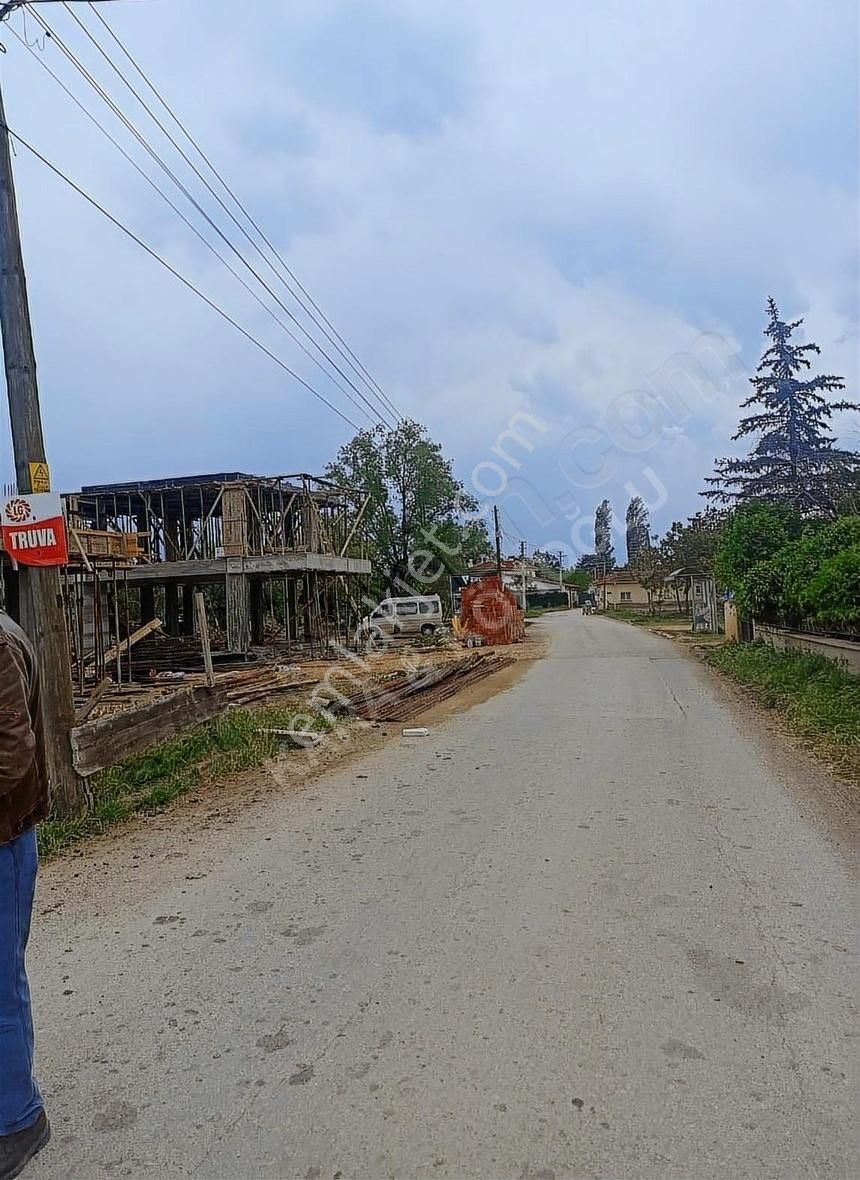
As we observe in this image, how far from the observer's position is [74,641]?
61.1 feet

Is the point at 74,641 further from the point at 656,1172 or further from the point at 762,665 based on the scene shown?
the point at 656,1172

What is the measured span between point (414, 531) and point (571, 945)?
41.0 metres

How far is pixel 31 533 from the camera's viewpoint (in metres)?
6.49

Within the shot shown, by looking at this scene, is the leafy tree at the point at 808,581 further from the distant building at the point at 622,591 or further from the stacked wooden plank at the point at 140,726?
the distant building at the point at 622,591

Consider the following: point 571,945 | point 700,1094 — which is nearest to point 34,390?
point 571,945

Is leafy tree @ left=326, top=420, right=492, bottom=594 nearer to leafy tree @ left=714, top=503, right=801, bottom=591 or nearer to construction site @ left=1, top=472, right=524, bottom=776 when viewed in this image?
construction site @ left=1, top=472, right=524, bottom=776

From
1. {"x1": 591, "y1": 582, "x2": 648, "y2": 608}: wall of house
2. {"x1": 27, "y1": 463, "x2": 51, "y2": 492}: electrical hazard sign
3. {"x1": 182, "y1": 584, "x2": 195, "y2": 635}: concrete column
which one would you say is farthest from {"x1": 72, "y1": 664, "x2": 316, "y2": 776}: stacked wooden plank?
{"x1": 591, "y1": 582, "x2": 648, "y2": 608}: wall of house

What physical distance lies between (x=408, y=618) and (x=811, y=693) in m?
22.3

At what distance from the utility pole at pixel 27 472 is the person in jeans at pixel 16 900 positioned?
4.16m

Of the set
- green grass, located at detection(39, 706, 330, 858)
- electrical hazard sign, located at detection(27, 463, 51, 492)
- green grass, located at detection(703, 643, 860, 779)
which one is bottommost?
green grass, located at detection(703, 643, 860, 779)

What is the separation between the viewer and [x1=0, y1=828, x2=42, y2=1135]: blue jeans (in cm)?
265

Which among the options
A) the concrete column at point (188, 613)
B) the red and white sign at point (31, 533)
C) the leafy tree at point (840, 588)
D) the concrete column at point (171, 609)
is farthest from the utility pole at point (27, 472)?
the concrete column at point (188, 613)

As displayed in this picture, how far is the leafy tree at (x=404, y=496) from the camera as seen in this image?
146ft

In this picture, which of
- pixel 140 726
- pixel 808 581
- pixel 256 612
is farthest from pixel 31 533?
pixel 256 612
